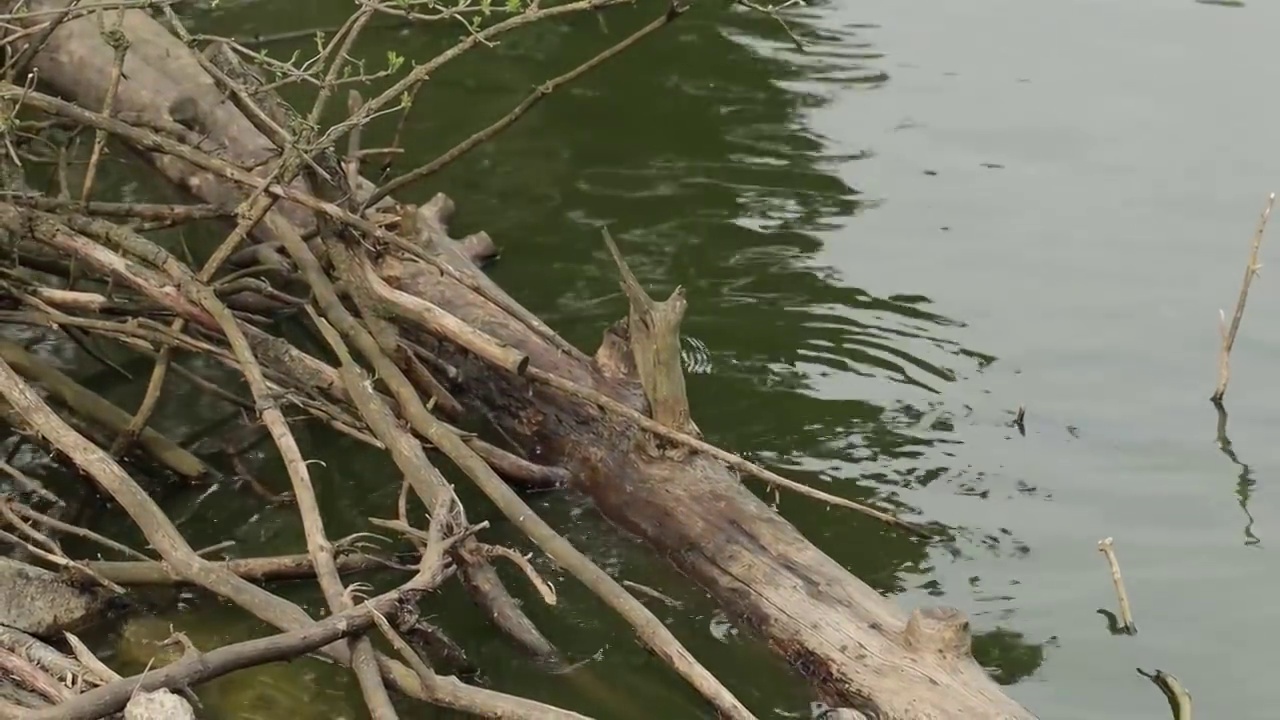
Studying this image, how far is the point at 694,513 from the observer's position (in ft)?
14.7

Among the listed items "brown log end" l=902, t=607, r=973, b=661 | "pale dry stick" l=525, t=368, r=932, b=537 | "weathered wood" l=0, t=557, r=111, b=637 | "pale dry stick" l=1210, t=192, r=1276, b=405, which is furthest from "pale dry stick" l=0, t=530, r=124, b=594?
Result: "pale dry stick" l=1210, t=192, r=1276, b=405

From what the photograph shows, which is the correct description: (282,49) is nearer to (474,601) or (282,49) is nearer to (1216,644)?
(474,601)

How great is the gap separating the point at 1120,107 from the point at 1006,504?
3.93 m

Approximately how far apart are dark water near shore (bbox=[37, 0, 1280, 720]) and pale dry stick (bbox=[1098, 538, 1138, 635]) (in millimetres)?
63

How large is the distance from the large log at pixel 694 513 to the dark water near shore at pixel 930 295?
149mm

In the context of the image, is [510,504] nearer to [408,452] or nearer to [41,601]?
[408,452]

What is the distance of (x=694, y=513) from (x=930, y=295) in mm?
2287

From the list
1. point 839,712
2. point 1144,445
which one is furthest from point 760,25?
point 839,712

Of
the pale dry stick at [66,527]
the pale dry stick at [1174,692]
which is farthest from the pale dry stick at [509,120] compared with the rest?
the pale dry stick at [1174,692]

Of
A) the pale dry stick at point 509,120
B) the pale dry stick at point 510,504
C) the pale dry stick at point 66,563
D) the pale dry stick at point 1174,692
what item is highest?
the pale dry stick at point 509,120

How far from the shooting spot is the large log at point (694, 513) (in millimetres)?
3695

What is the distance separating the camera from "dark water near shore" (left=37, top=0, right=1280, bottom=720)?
439cm

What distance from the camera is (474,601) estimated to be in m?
4.36

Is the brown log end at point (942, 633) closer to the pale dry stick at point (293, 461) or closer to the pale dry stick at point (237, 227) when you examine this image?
the pale dry stick at point (293, 461)
